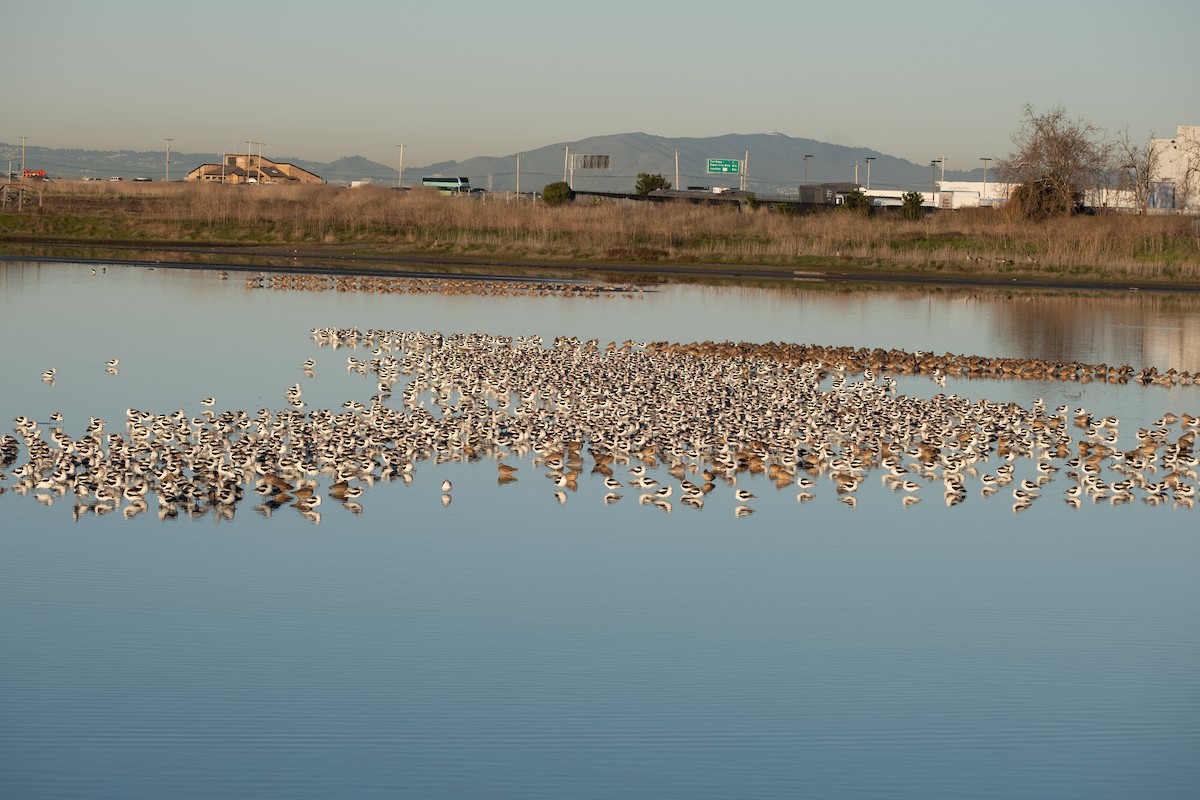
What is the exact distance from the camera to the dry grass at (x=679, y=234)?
7300cm

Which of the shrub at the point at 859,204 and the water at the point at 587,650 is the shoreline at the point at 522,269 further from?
the water at the point at 587,650

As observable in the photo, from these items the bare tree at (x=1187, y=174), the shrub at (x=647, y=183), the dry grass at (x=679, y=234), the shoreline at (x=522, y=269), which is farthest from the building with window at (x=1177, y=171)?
the shrub at (x=647, y=183)

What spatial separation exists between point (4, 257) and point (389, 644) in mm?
58946

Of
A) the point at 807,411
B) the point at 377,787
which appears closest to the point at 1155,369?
the point at 807,411

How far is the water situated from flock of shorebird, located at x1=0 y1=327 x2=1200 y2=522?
1.42 feet

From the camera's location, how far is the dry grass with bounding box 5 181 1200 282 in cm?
7300

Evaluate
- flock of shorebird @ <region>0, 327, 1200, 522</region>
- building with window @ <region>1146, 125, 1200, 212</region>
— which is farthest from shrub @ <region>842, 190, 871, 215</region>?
flock of shorebird @ <region>0, 327, 1200, 522</region>

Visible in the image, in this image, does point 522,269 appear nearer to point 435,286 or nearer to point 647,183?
point 435,286

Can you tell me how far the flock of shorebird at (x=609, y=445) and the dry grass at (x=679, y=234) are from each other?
45.8m

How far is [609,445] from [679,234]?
198 ft

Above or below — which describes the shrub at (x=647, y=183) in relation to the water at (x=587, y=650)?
above

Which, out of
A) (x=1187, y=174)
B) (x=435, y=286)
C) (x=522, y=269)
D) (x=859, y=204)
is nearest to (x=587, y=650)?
(x=435, y=286)

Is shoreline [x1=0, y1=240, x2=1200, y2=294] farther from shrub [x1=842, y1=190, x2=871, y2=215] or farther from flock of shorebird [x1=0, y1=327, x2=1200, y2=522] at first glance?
shrub [x1=842, y1=190, x2=871, y2=215]

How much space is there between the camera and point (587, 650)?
481 inches
